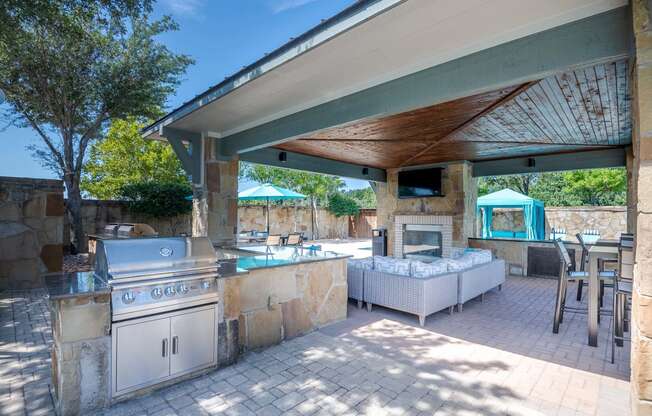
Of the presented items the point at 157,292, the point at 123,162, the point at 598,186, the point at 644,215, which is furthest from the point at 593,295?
the point at 598,186

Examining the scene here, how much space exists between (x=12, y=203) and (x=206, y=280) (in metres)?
4.62

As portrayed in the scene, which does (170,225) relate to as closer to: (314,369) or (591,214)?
(314,369)

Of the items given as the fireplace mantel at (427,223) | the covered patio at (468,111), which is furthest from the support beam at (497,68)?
the fireplace mantel at (427,223)

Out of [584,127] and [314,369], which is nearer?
[314,369]

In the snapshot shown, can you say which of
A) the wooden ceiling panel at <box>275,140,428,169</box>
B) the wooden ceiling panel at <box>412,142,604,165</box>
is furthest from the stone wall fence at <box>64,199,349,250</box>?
the wooden ceiling panel at <box>412,142,604,165</box>

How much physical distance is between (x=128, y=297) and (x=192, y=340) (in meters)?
0.60

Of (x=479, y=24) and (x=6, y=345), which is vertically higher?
(x=479, y=24)

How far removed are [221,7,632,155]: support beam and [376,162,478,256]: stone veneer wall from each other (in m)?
4.72

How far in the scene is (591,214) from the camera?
1184cm

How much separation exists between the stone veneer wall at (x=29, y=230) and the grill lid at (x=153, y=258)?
12.6ft

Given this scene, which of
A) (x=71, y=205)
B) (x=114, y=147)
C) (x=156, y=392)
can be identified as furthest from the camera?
(x=114, y=147)

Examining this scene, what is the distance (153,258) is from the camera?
7.64 ft

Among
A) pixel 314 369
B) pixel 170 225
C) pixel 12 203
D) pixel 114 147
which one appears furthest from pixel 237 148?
pixel 114 147

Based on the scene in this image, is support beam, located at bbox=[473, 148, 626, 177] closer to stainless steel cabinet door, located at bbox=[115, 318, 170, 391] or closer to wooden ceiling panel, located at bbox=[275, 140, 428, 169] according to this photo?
wooden ceiling panel, located at bbox=[275, 140, 428, 169]
